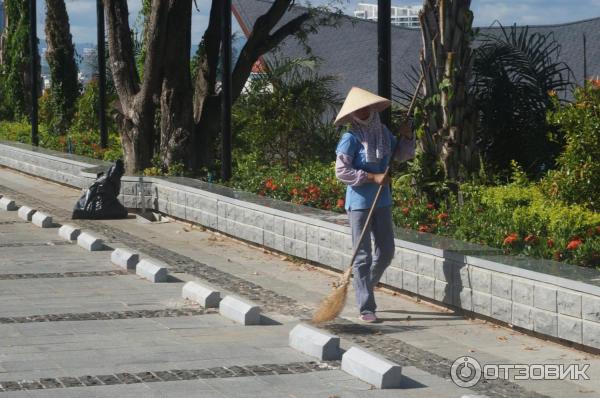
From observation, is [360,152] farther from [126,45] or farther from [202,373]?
[126,45]

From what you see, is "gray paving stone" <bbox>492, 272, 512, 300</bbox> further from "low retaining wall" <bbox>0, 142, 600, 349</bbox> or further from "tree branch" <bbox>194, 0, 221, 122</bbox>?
"tree branch" <bbox>194, 0, 221, 122</bbox>

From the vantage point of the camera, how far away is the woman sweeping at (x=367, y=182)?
30.4 ft

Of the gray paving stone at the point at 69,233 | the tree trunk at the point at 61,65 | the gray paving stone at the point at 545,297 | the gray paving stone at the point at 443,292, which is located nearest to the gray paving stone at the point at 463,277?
the gray paving stone at the point at 443,292

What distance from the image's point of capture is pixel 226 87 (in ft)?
52.4

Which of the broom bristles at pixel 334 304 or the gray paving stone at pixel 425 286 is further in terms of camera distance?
the gray paving stone at pixel 425 286

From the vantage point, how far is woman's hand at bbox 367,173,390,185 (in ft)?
29.9

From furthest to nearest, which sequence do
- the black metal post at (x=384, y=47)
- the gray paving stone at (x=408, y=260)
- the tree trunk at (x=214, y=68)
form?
the tree trunk at (x=214, y=68) → the black metal post at (x=384, y=47) → the gray paving stone at (x=408, y=260)

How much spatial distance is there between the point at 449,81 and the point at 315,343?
193 inches

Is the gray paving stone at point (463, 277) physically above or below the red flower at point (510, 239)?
below

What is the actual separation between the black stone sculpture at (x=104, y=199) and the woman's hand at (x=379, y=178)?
25.5 feet

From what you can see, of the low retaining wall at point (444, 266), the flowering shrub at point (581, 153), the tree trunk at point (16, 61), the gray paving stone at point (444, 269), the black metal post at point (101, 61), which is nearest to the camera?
the low retaining wall at point (444, 266)

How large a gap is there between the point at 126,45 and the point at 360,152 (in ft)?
36.7

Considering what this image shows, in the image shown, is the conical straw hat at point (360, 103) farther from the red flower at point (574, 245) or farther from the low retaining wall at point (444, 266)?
the red flower at point (574, 245)

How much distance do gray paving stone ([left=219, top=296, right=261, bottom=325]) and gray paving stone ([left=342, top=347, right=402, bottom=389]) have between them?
5.62 feet
